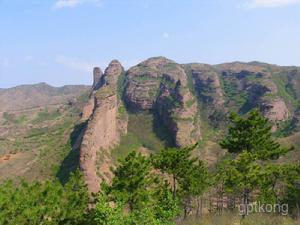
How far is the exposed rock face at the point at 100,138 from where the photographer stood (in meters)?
139

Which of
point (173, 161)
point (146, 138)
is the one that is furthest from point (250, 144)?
point (146, 138)

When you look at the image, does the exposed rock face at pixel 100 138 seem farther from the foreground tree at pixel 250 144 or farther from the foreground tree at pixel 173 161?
the foreground tree at pixel 250 144

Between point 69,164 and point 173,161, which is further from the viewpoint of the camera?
point 69,164

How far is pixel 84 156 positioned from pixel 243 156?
104 m

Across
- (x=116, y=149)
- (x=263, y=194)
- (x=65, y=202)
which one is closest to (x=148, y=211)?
(x=65, y=202)

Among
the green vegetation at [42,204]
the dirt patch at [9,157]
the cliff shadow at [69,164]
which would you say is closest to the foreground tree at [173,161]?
the green vegetation at [42,204]

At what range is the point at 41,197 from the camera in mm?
43219

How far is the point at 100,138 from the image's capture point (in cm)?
15588

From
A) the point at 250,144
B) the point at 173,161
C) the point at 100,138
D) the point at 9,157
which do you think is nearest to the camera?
the point at 250,144

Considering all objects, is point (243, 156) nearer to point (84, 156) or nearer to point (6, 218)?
point (6, 218)

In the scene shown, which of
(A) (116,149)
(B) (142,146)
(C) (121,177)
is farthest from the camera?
(B) (142,146)

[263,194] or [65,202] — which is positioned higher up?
[65,202]

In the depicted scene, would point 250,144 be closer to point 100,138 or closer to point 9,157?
point 100,138

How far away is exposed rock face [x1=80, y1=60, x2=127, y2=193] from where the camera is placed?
139 meters
